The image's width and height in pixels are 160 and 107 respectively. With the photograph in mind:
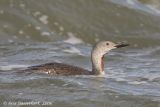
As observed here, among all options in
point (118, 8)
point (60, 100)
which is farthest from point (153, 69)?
point (118, 8)

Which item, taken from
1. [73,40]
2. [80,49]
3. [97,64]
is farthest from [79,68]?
[73,40]

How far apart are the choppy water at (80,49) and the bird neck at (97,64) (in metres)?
0.18

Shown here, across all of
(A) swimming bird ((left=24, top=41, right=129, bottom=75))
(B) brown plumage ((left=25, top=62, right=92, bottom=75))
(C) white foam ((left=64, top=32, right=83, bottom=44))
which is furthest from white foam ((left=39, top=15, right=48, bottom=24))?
(B) brown plumage ((left=25, top=62, right=92, bottom=75))

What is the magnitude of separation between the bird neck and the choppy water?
182 millimetres

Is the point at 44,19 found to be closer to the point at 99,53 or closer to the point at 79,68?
the point at 99,53

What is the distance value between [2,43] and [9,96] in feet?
19.6

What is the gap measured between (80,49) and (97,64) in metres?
2.83

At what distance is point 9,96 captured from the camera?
11086mm

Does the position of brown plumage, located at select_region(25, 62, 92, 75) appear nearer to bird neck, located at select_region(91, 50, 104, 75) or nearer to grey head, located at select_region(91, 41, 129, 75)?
bird neck, located at select_region(91, 50, 104, 75)

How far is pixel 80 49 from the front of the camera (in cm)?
1670

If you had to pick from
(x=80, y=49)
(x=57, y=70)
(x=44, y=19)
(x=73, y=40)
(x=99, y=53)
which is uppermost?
(x=44, y=19)

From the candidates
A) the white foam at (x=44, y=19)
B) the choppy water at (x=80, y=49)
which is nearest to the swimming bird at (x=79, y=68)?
the choppy water at (x=80, y=49)

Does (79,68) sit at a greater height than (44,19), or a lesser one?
lesser

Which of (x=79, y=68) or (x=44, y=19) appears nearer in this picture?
(x=79, y=68)
